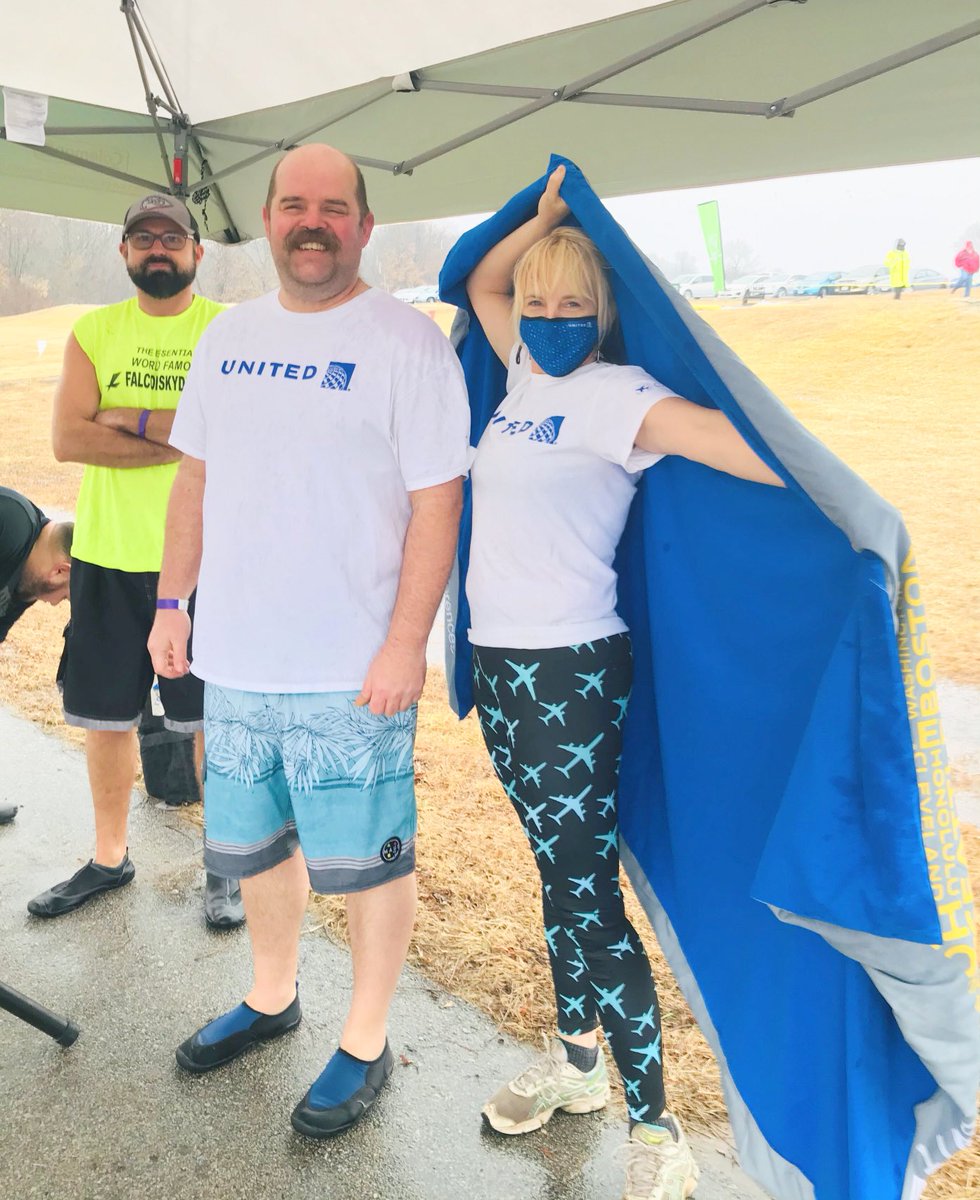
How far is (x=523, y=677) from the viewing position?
1544 mm

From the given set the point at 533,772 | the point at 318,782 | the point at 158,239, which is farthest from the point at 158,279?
the point at 533,772

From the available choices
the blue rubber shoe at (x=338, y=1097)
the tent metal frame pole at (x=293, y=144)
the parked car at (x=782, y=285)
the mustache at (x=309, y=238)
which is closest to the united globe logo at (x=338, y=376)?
the mustache at (x=309, y=238)

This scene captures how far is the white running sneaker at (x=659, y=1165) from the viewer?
1625 millimetres

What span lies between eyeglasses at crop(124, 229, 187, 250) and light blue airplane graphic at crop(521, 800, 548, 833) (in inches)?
69.8

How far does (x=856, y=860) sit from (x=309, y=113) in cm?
285

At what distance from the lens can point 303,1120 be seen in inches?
71.4

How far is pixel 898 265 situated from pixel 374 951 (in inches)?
351

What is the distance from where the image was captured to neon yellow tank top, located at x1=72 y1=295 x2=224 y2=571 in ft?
7.91

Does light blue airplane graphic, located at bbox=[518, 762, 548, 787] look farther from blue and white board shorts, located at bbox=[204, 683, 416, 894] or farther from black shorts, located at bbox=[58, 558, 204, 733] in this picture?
black shorts, located at bbox=[58, 558, 204, 733]

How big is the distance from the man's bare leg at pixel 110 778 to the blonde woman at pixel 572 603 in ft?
4.50

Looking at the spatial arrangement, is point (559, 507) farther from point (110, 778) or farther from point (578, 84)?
point (110, 778)

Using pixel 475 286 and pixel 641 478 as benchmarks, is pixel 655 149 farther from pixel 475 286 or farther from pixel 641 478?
pixel 641 478

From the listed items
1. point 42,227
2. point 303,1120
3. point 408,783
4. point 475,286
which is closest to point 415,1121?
point 303,1120

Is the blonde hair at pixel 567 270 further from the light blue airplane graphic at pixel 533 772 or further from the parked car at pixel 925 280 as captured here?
the parked car at pixel 925 280
